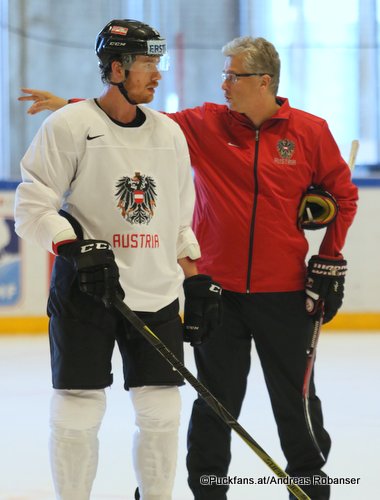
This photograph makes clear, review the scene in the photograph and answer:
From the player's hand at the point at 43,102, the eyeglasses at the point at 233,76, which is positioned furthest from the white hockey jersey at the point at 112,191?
the eyeglasses at the point at 233,76

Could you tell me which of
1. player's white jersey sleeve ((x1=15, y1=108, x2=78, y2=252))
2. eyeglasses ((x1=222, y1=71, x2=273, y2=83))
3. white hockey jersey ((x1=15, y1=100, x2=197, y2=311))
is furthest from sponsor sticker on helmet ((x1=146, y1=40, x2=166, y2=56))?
eyeglasses ((x1=222, y1=71, x2=273, y2=83))

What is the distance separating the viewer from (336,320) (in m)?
6.45

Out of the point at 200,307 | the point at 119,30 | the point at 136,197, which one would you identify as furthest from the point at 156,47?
the point at 200,307

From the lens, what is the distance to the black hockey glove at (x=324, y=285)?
2742mm

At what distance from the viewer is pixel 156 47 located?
2.38 m

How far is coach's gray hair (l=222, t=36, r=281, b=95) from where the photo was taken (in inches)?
108

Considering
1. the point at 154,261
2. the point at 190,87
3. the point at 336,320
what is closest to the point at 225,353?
the point at 154,261

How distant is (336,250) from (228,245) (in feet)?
1.03

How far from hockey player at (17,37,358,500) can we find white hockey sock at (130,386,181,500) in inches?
15.4

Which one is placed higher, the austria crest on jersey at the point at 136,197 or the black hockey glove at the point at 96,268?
the austria crest on jersey at the point at 136,197

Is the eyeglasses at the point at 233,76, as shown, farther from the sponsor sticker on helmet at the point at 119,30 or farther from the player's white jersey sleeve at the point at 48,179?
the player's white jersey sleeve at the point at 48,179

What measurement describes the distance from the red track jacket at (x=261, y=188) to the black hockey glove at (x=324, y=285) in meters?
0.05

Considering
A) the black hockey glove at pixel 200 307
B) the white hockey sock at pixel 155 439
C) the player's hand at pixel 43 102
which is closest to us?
the white hockey sock at pixel 155 439

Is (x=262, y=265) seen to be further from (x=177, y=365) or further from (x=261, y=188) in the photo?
(x=177, y=365)
